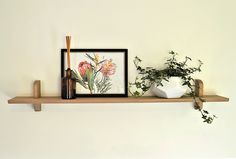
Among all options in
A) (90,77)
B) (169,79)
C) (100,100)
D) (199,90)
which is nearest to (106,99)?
(100,100)

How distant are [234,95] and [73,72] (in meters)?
1.07

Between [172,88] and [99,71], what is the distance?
0.46m

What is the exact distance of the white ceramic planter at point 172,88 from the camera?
1.41 meters

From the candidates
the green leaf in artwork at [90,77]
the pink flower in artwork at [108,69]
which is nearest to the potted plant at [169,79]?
the pink flower in artwork at [108,69]

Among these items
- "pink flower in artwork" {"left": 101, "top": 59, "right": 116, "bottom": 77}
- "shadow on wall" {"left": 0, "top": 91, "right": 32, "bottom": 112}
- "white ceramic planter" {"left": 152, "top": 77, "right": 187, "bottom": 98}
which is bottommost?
"shadow on wall" {"left": 0, "top": 91, "right": 32, "bottom": 112}

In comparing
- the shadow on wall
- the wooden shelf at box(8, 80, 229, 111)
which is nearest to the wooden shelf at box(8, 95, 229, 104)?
the wooden shelf at box(8, 80, 229, 111)

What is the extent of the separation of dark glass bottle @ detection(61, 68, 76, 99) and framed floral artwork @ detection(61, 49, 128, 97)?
2.4 inches

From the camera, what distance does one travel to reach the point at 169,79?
1.42 metres

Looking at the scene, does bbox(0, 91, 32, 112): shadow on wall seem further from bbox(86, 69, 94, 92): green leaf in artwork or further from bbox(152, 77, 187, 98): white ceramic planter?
bbox(152, 77, 187, 98): white ceramic planter

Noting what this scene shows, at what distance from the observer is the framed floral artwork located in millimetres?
1492

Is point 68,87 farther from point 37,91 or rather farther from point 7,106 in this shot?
point 7,106

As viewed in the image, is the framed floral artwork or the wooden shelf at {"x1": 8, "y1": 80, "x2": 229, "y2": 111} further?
the framed floral artwork
